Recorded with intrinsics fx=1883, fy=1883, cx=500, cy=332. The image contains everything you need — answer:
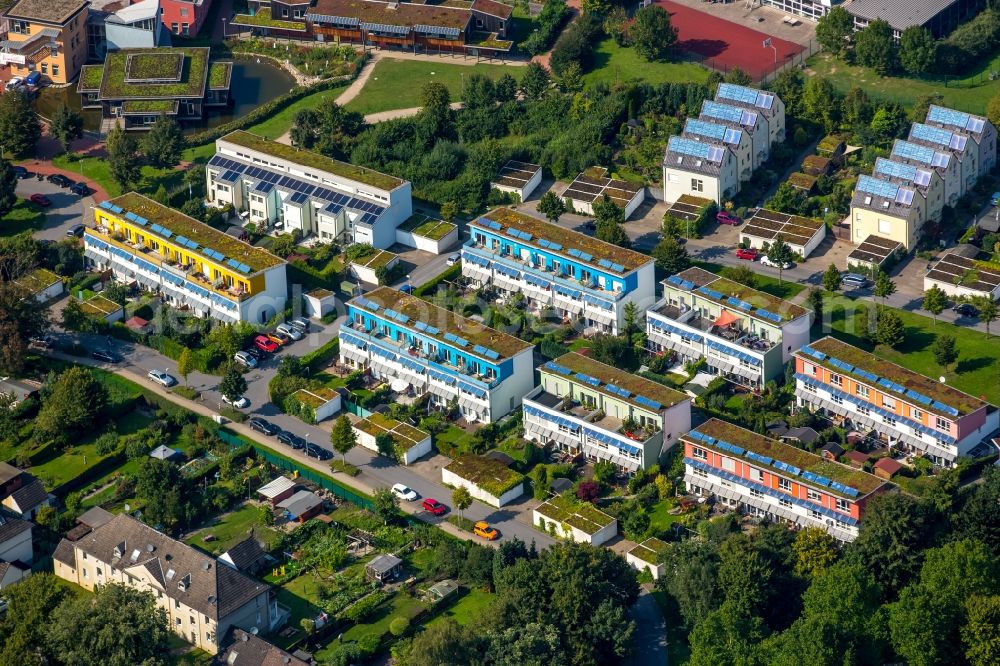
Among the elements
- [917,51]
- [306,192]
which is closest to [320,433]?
[306,192]

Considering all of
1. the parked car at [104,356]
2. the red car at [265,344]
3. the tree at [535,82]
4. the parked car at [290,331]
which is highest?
the tree at [535,82]

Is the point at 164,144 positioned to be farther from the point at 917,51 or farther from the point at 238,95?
the point at 917,51

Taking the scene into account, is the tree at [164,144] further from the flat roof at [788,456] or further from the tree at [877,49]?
the tree at [877,49]

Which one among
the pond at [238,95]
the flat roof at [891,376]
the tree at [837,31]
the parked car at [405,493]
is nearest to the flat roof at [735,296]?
the flat roof at [891,376]

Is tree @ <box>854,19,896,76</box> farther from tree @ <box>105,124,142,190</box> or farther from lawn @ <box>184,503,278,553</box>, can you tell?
lawn @ <box>184,503,278,553</box>

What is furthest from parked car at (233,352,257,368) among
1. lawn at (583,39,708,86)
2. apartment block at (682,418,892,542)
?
lawn at (583,39,708,86)

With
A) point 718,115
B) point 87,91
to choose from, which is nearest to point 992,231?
point 718,115
